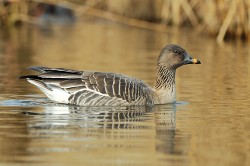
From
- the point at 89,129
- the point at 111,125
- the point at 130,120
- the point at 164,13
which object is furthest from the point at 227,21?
the point at 89,129

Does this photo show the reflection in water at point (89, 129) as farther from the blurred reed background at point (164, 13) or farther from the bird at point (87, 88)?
the blurred reed background at point (164, 13)

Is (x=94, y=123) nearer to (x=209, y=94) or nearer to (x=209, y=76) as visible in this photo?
(x=209, y=94)

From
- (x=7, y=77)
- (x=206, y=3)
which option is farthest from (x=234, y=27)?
(x=7, y=77)

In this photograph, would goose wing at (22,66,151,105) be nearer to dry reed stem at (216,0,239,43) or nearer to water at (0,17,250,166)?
water at (0,17,250,166)

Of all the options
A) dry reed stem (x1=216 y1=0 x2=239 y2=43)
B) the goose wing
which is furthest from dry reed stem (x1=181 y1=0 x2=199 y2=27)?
the goose wing

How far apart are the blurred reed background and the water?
3.48 meters

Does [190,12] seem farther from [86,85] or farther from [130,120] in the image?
[130,120]

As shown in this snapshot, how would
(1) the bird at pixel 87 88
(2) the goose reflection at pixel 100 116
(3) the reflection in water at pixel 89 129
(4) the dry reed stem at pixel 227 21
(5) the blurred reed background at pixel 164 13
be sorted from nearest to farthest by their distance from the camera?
(3) the reflection in water at pixel 89 129 < (2) the goose reflection at pixel 100 116 < (1) the bird at pixel 87 88 < (4) the dry reed stem at pixel 227 21 < (5) the blurred reed background at pixel 164 13

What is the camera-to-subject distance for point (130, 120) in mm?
12023

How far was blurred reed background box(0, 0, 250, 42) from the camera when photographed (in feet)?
86.4

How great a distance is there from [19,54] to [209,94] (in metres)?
8.17

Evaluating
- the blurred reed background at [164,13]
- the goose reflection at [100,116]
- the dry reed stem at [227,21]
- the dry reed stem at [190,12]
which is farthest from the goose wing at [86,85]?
the dry reed stem at [190,12]

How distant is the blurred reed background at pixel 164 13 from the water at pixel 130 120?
348 centimetres

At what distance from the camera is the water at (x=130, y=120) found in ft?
30.7
